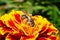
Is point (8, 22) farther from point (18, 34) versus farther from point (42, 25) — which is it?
point (42, 25)

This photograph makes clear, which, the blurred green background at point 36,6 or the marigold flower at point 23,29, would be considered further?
the blurred green background at point 36,6

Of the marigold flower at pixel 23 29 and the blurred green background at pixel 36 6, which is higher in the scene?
the blurred green background at pixel 36 6

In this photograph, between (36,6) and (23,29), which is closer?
(23,29)

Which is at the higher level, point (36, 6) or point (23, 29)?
point (36, 6)
